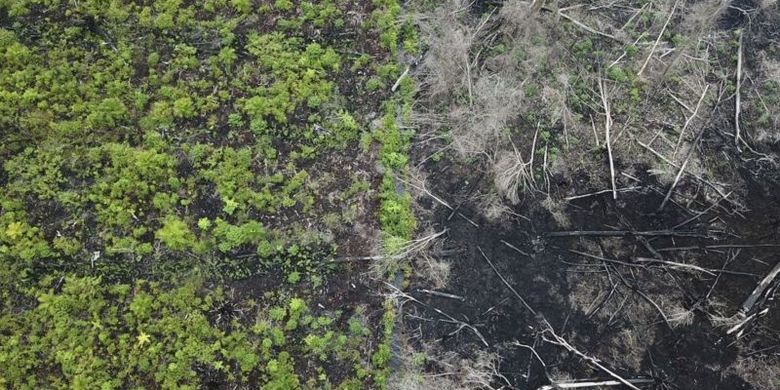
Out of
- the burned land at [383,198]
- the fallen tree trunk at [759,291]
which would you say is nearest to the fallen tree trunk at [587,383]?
the burned land at [383,198]

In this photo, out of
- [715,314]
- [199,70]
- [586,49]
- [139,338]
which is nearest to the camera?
[139,338]

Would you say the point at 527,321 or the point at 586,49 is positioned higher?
→ the point at 586,49

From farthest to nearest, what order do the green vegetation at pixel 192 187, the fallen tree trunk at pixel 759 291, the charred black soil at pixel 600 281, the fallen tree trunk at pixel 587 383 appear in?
the fallen tree trunk at pixel 759 291 → the charred black soil at pixel 600 281 → the fallen tree trunk at pixel 587 383 → the green vegetation at pixel 192 187

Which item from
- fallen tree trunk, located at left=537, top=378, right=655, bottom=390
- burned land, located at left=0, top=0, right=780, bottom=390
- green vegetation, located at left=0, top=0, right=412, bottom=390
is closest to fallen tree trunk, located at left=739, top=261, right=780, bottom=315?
burned land, located at left=0, top=0, right=780, bottom=390

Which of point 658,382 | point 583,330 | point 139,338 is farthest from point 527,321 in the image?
point 139,338

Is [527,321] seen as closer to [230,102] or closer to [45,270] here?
[230,102]

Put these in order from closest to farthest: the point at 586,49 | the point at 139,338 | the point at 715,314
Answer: the point at 139,338 < the point at 715,314 < the point at 586,49

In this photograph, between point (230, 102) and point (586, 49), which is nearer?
point (230, 102)

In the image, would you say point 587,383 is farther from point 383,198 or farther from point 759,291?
point 383,198

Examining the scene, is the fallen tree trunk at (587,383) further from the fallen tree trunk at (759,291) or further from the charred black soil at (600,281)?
the fallen tree trunk at (759,291)

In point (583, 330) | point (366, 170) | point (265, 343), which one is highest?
point (366, 170)
